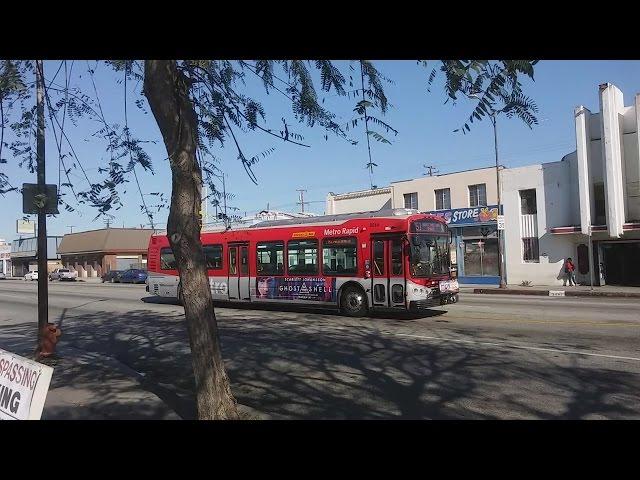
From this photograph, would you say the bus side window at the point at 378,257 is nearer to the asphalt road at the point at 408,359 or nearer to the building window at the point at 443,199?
the asphalt road at the point at 408,359

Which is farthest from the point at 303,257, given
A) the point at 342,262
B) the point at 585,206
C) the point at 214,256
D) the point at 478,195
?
the point at 478,195

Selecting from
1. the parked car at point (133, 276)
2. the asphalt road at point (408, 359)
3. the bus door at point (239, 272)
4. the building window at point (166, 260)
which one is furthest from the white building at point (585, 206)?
the parked car at point (133, 276)

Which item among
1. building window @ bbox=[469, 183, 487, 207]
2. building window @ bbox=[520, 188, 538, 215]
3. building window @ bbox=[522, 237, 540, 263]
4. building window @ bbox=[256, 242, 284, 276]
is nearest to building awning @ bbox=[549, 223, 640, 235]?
building window @ bbox=[522, 237, 540, 263]

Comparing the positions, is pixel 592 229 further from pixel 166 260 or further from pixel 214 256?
pixel 166 260

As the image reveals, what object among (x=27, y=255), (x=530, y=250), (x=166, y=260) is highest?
(x=27, y=255)

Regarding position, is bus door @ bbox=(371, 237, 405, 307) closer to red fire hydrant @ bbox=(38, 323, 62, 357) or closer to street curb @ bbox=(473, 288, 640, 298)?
red fire hydrant @ bbox=(38, 323, 62, 357)

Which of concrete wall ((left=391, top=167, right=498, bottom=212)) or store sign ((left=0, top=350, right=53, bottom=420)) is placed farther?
concrete wall ((left=391, top=167, right=498, bottom=212))

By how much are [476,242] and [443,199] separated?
3559 mm

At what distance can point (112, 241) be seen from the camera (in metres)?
61.7

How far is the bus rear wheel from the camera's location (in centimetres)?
1559

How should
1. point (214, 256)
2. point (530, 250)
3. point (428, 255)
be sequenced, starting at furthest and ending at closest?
point (530, 250) → point (214, 256) → point (428, 255)

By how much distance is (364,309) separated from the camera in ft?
51.1

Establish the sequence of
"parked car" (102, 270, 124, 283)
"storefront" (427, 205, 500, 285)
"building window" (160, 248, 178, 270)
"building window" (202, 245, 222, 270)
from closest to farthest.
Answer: "building window" (202, 245, 222, 270)
"building window" (160, 248, 178, 270)
"storefront" (427, 205, 500, 285)
"parked car" (102, 270, 124, 283)
